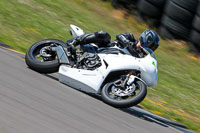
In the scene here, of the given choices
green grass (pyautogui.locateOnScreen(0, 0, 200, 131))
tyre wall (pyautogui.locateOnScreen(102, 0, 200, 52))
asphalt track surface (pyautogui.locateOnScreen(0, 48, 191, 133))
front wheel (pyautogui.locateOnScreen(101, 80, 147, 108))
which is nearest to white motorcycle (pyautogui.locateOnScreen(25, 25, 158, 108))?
front wheel (pyautogui.locateOnScreen(101, 80, 147, 108))

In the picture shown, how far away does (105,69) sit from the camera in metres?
6.55

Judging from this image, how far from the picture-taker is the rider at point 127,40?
22.0 ft

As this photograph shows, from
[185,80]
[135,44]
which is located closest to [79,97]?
[135,44]

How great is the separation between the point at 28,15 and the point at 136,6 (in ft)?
14.1

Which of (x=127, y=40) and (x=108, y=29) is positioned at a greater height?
(x=127, y=40)

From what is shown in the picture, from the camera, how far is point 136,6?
1458 cm

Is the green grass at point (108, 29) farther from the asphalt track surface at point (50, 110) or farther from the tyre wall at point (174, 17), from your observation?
the asphalt track surface at point (50, 110)

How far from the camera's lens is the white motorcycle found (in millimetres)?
6367

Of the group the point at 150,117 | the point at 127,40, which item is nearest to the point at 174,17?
the point at 127,40

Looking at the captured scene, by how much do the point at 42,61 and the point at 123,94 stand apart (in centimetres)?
155

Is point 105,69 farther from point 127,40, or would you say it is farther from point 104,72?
point 127,40

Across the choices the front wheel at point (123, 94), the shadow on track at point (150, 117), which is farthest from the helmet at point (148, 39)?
the shadow on track at point (150, 117)

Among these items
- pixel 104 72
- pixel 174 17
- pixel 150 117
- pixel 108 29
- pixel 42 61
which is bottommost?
pixel 108 29

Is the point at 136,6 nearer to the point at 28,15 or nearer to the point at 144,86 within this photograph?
the point at 28,15
